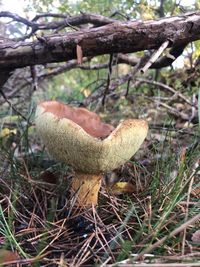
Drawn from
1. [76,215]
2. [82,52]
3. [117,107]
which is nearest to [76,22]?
[82,52]

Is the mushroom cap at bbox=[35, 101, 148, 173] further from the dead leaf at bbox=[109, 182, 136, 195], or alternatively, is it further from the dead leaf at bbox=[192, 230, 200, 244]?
the dead leaf at bbox=[192, 230, 200, 244]

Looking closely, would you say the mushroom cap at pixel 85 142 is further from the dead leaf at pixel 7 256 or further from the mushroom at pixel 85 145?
the dead leaf at pixel 7 256

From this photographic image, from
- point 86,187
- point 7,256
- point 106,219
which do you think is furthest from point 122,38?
point 7,256

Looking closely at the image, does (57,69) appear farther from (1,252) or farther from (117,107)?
(1,252)

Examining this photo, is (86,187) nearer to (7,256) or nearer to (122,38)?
(7,256)

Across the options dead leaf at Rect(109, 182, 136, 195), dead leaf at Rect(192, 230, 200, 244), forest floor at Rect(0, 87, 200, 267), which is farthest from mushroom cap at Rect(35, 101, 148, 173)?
dead leaf at Rect(192, 230, 200, 244)

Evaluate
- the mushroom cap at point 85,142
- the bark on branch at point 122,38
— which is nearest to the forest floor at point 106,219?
the mushroom cap at point 85,142

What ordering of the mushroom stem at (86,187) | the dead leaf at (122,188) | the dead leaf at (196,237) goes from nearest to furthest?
the dead leaf at (196,237) < the mushroom stem at (86,187) < the dead leaf at (122,188)

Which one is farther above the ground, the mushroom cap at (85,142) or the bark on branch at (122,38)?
the bark on branch at (122,38)
